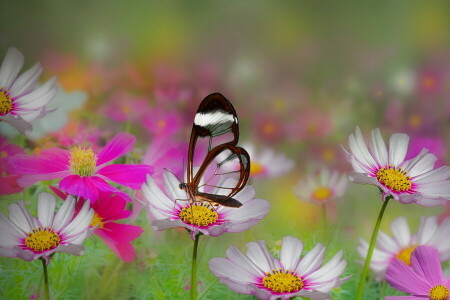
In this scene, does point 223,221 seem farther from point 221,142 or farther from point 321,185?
point 321,185

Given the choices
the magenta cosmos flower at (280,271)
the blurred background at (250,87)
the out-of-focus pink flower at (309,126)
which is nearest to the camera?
the magenta cosmos flower at (280,271)

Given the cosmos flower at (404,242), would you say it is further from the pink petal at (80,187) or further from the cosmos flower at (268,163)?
the pink petal at (80,187)

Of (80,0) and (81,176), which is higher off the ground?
(80,0)

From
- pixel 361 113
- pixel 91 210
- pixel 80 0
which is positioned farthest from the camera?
pixel 361 113

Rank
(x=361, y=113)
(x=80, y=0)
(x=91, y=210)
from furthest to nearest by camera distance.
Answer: (x=361, y=113) < (x=80, y=0) < (x=91, y=210)

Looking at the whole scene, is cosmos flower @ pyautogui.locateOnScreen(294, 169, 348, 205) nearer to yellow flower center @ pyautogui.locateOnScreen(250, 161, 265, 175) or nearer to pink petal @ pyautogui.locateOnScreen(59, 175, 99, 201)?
yellow flower center @ pyautogui.locateOnScreen(250, 161, 265, 175)

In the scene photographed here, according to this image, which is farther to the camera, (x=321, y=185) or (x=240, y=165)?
(x=321, y=185)

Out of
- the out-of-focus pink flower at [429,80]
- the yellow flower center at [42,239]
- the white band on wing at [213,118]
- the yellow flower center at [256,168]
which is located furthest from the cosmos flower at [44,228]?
the out-of-focus pink flower at [429,80]

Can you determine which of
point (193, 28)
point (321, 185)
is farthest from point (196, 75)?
point (321, 185)
